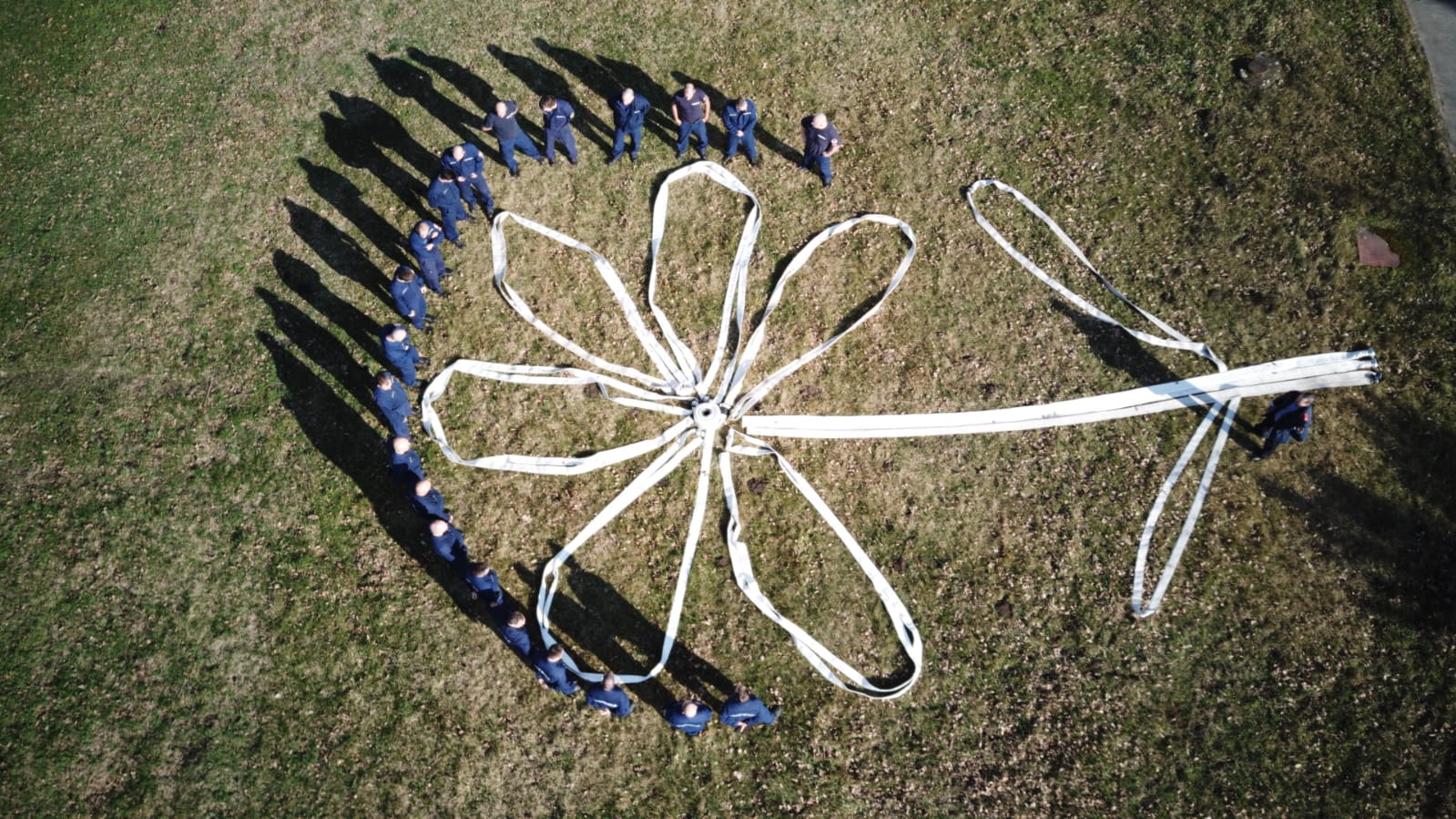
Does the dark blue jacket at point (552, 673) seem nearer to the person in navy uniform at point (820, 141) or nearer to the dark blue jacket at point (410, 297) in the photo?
the dark blue jacket at point (410, 297)

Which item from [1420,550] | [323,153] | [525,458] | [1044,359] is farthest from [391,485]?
[1420,550]

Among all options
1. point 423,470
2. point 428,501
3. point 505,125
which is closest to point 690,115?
point 505,125

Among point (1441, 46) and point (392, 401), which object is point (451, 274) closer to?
point (392, 401)

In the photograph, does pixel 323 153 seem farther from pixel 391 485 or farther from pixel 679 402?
pixel 679 402

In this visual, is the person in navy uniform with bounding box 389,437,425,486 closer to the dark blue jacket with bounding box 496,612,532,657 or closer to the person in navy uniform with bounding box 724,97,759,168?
the dark blue jacket with bounding box 496,612,532,657

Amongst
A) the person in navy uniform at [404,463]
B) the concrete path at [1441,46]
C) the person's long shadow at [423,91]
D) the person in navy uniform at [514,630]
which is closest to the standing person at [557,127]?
the person's long shadow at [423,91]
